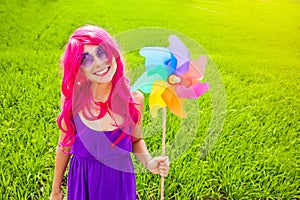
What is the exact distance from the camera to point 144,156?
1.15 metres

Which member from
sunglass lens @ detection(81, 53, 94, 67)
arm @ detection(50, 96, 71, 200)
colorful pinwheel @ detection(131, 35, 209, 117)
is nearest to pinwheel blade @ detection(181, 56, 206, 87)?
colorful pinwheel @ detection(131, 35, 209, 117)

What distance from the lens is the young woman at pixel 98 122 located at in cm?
102

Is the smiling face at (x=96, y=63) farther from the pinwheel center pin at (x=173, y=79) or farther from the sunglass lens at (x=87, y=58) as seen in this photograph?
the pinwheel center pin at (x=173, y=79)

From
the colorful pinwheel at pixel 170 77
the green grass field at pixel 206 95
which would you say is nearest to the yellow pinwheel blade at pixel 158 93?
the colorful pinwheel at pixel 170 77

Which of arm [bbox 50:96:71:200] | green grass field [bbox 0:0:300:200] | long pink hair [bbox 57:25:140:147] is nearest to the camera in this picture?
long pink hair [bbox 57:25:140:147]

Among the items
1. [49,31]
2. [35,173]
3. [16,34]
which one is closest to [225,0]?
[49,31]

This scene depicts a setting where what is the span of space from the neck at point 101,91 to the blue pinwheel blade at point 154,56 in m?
0.11

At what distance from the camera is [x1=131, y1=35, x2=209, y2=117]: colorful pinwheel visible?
3.45 feet

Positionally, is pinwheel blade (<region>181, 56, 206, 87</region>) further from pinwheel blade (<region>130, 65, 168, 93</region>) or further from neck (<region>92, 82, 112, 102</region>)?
neck (<region>92, 82, 112, 102</region>)

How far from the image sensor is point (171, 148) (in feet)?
6.08

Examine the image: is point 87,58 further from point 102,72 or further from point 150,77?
point 150,77

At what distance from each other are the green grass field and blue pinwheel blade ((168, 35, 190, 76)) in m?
0.40

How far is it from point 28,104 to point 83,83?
128 centimetres

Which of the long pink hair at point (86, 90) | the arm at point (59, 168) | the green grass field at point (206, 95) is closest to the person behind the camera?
the long pink hair at point (86, 90)
